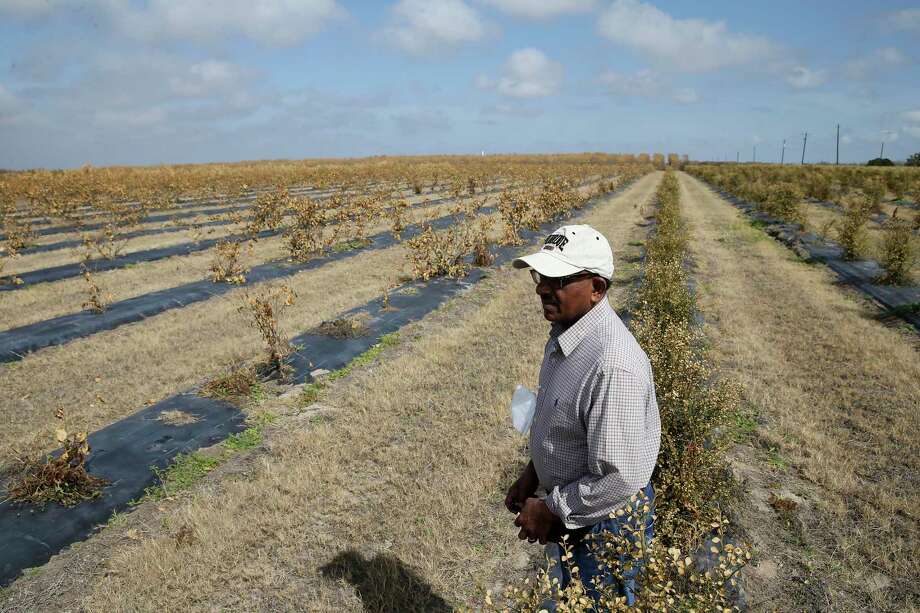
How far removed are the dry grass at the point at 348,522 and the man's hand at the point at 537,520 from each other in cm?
159

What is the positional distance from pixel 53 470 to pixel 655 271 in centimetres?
732

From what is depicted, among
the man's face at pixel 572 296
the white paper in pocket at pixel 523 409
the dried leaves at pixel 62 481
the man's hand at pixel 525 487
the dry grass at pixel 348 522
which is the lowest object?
the dry grass at pixel 348 522

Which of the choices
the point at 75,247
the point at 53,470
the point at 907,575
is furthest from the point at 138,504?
the point at 75,247

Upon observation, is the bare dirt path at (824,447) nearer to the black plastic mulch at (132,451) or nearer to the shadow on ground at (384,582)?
the shadow on ground at (384,582)

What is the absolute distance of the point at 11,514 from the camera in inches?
160

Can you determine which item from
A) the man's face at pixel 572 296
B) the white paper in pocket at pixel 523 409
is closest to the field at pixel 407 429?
the white paper in pocket at pixel 523 409

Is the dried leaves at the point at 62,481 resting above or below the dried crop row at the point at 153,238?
below

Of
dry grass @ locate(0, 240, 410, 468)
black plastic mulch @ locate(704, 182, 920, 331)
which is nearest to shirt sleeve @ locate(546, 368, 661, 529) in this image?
dry grass @ locate(0, 240, 410, 468)

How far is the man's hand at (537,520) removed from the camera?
6.67 ft

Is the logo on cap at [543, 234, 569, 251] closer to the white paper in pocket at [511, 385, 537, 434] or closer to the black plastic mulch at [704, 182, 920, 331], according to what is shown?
the white paper in pocket at [511, 385, 537, 434]

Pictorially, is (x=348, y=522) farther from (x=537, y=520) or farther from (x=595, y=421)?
(x=595, y=421)

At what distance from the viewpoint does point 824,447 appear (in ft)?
16.5

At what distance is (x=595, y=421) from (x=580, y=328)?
352mm

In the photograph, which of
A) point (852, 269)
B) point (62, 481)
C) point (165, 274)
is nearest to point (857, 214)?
point (852, 269)
